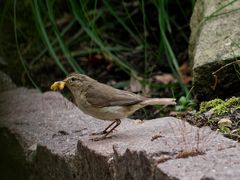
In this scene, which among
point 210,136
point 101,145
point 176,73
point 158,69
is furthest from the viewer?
point 158,69

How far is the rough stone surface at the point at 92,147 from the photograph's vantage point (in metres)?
3.84

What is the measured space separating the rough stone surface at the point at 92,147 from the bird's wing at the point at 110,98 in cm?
20

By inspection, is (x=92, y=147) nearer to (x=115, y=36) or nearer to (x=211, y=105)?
(x=211, y=105)

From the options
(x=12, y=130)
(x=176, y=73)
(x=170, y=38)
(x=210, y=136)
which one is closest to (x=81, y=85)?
(x=12, y=130)

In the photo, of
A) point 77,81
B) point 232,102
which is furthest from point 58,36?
point 232,102

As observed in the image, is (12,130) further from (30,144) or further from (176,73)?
(176,73)

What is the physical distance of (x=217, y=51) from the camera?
599 cm

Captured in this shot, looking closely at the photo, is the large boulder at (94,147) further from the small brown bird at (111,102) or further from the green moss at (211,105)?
the green moss at (211,105)

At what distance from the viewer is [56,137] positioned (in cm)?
543

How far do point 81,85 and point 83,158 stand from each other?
0.74m

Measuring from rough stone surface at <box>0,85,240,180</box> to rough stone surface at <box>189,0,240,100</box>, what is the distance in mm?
751

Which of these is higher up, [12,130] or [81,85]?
[81,85]

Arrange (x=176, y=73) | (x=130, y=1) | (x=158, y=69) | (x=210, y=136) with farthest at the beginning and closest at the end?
1. (x=130, y=1)
2. (x=158, y=69)
3. (x=176, y=73)
4. (x=210, y=136)

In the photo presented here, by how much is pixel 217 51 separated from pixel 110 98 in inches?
50.4
